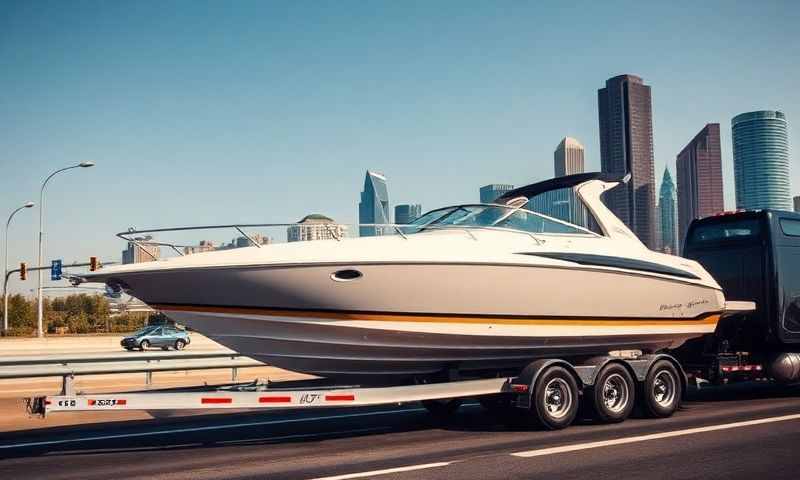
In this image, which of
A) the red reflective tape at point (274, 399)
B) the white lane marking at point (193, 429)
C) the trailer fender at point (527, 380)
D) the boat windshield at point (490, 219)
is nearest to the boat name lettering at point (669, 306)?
the boat windshield at point (490, 219)

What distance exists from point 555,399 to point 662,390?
82.3 inches

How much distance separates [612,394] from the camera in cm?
1042

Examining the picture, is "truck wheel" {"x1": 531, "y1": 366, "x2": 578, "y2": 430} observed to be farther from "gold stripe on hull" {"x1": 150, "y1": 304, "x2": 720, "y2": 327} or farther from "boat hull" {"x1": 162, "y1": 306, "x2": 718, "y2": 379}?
"gold stripe on hull" {"x1": 150, "y1": 304, "x2": 720, "y2": 327}

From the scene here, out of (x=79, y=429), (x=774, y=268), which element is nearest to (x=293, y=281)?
(x=79, y=429)

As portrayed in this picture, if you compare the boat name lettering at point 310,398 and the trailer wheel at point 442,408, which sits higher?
the boat name lettering at point 310,398

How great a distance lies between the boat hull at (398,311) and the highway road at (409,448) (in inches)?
39.3

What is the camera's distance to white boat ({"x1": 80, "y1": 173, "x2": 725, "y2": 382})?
324 inches

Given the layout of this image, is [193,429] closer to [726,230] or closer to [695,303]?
[695,303]

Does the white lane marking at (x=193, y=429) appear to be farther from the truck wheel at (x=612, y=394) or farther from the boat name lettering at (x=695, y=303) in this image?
the boat name lettering at (x=695, y=303)

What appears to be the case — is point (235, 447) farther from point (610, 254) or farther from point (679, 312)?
point (679, 312)

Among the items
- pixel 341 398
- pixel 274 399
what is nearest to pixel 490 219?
pixel 341 398

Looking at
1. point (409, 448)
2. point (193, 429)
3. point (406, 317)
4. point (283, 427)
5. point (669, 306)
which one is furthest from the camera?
point (669, 306)

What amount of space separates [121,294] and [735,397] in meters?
10.5

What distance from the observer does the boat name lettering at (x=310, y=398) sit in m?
8.48
